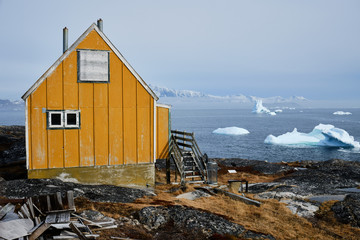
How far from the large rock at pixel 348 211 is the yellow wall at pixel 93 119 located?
9.03 metres

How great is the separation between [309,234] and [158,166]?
1699 cm

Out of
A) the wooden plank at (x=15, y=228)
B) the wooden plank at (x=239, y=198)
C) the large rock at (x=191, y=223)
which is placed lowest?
the wooden plank at (x=239, y=198)

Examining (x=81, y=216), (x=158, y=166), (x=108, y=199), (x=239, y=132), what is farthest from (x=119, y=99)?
(x=239, y=132)

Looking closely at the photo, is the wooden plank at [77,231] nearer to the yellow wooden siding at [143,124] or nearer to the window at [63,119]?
the window at [63,119]

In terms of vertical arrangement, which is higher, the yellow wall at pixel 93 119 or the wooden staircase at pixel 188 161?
the yellow wall at pixel 93 119

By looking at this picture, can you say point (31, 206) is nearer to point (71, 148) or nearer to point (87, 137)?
point (71, 148)

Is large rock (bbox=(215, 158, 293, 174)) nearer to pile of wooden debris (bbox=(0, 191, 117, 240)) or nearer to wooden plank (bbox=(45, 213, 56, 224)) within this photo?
pile of wooden debris (bbox=(0, 191, 117, 240))

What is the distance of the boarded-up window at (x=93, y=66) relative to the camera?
15242mm

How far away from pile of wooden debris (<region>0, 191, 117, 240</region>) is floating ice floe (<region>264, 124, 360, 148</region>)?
6147 cm

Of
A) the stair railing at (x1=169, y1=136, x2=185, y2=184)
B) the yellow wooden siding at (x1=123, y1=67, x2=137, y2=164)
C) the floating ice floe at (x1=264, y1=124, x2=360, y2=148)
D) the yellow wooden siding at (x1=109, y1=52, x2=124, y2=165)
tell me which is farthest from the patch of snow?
the floating ice floe at (x1=264, y1=124, x2=360, y2=148)

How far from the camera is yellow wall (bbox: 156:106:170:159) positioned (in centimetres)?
1747

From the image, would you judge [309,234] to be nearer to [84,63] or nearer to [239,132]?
[84,63]

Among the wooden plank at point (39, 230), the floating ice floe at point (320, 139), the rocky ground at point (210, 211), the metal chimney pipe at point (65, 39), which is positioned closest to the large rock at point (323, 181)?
the rocky ground at point (210, 211)

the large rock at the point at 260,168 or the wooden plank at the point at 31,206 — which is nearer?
the wooden plank at the point at 31,206
